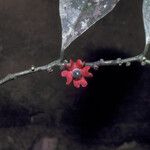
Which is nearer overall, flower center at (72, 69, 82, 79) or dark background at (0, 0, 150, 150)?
flower center at (72, 69, 82, 79)

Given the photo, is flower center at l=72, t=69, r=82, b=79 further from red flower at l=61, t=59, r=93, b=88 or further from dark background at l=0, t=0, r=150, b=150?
dark background at l=0, t=0, r=150, b=150

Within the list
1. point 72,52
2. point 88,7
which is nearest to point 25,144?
point 72,52

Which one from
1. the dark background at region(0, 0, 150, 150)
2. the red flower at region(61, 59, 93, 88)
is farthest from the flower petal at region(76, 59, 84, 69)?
the dark background at region(0, 0, 150, 150)

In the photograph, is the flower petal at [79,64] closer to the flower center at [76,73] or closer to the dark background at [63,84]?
the flower center at [76,73]

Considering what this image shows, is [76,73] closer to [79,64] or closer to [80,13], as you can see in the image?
[79,64]

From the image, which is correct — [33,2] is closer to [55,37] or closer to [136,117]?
[55,37]

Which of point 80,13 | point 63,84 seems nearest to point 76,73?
point 80,13
